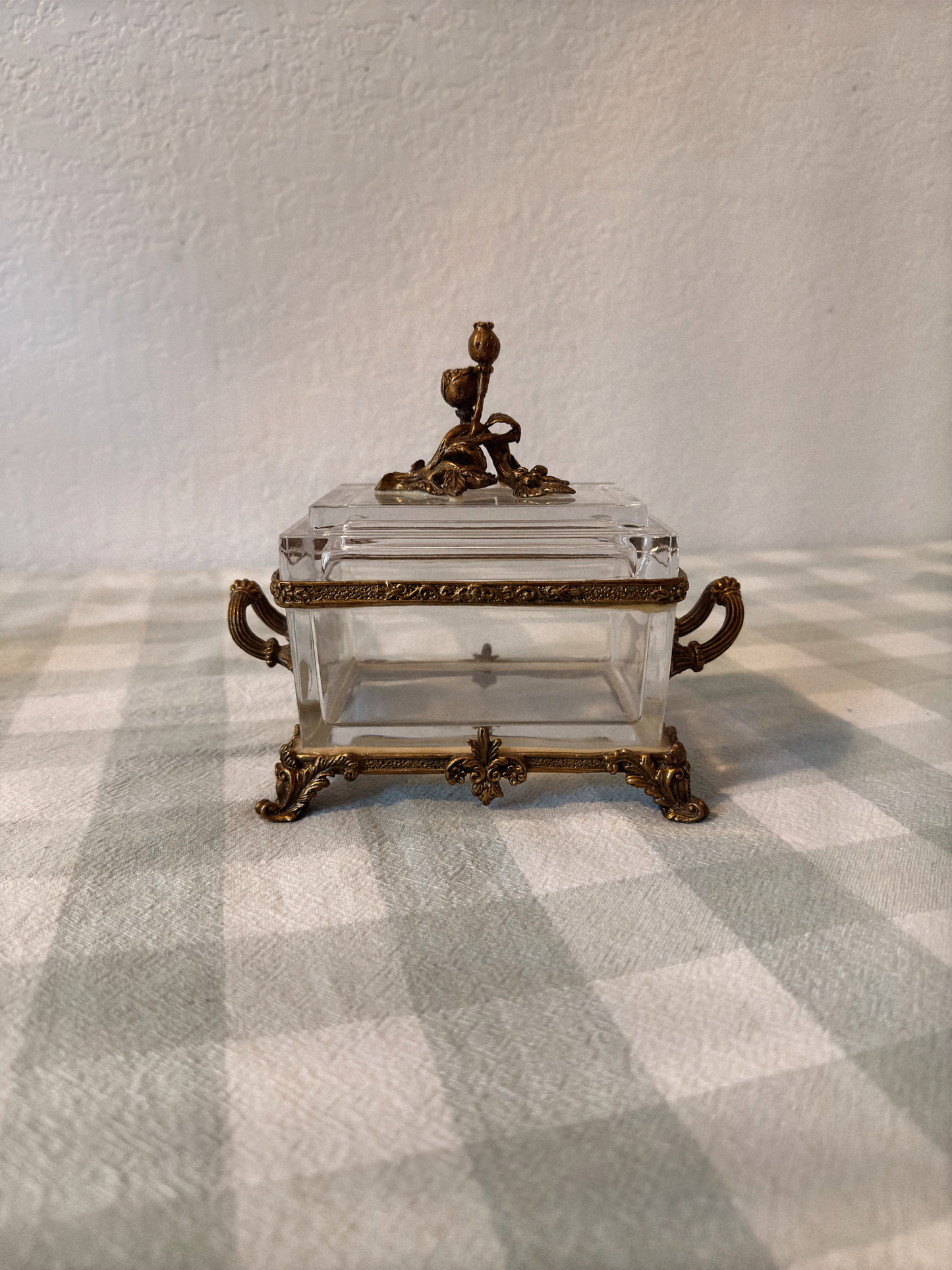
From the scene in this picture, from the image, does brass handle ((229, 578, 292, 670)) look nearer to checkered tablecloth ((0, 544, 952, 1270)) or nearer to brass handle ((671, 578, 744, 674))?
checkered tablecloth ((0, 544, 952, 1270))

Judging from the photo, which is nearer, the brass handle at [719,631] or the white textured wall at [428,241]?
the brass handle at [719,631]

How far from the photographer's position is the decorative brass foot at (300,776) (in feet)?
2.35

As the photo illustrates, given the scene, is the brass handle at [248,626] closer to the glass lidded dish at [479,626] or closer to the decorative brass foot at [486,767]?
the glass lidded dish at [479,626]

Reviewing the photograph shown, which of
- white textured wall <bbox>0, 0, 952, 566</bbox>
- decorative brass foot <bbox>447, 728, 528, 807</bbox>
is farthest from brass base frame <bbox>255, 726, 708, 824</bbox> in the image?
white textured wall <bbox>0, 0, 952, 566</bbox>

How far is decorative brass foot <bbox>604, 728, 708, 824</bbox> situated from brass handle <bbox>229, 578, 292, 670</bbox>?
0.95 feet

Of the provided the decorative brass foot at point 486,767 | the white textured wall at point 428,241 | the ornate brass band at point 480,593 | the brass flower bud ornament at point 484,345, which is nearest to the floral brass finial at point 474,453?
the brass flower bud ornament at point 484,345

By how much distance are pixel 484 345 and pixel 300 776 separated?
397 millimetres

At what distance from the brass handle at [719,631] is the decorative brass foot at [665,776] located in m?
0.08

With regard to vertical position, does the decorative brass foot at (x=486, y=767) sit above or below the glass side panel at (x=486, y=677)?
below

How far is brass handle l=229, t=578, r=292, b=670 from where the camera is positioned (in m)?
0.71

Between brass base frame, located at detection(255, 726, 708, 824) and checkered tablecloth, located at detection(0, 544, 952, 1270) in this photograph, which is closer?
Answer: checkered tablecloth, located at detection(0, 544, 952, 1270)

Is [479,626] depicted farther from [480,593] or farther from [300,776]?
[300,776]

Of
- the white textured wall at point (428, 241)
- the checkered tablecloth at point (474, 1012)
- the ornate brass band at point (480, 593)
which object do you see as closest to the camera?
the checkered tablecloth at point (474, 1012)

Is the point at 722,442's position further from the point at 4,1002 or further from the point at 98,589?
the point at 4,1002
